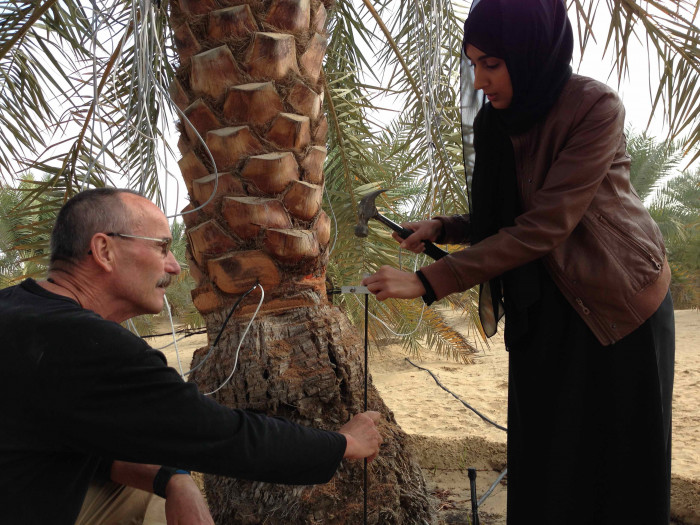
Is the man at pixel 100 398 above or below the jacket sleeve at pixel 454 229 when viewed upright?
below

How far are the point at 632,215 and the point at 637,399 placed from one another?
0.52 meters

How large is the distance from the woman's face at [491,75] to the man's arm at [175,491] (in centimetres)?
149

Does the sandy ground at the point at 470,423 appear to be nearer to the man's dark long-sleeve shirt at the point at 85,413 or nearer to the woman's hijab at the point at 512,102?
the man's dark long-sleeve shirt at the point at 85,413

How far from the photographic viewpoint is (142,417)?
1306mm

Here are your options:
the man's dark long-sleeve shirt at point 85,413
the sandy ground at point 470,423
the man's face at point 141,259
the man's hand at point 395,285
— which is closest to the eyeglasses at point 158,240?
the man's face at point 141,259

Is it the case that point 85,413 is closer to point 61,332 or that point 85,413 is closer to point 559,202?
point 61,332

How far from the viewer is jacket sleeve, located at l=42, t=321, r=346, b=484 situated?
1.28 m

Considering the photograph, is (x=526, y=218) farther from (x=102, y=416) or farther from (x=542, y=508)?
(x=102, y=416)

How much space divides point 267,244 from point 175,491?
987 millimetres

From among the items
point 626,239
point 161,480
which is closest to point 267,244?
point 161,480

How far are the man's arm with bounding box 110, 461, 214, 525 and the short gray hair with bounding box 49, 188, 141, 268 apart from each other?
2.37ft

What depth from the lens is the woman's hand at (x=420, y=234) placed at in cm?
197

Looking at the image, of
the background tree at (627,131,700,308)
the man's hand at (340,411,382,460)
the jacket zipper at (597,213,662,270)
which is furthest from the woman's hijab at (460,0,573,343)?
the background tree at (627,131,700,308)

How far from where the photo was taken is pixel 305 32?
249 centimetres
